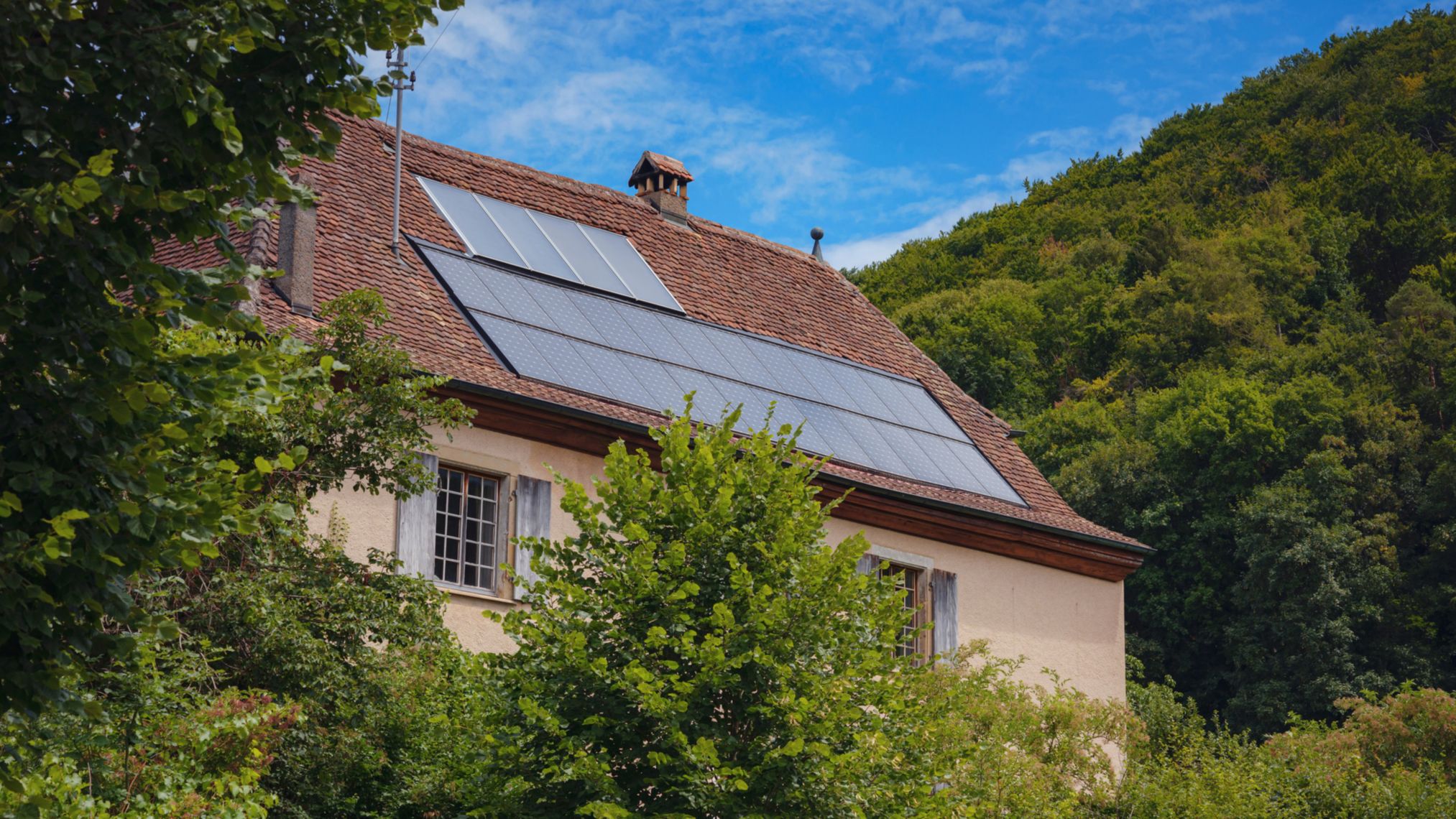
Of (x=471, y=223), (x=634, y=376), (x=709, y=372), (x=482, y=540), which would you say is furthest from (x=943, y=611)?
(x=471, y=223)

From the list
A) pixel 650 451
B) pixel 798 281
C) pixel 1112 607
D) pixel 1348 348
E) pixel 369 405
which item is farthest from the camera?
pixel 1348 348

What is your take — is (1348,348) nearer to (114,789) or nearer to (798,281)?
(798,281)

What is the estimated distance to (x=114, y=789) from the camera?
10352 mm

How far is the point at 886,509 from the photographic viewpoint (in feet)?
73.2

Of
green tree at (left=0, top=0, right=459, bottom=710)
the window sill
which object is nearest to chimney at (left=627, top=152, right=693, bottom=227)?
the window sill

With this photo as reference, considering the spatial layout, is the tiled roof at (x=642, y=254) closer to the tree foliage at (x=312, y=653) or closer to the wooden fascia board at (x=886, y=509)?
the wooden fascia board at (x=886, y=509)

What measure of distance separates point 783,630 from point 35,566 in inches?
249

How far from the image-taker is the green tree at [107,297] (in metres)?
6.46

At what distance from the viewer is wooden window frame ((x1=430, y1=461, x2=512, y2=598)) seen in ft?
60.6

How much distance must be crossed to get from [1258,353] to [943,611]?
3062cm

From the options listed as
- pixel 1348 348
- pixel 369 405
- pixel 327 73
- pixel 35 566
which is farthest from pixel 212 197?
pixel 1348 348

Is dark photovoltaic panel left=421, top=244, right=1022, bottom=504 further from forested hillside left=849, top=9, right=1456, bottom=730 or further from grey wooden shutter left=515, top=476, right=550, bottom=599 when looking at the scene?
forested hillside left=849, top=9, right=1456, bottom=730

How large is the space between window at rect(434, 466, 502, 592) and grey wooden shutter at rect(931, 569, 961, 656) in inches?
252

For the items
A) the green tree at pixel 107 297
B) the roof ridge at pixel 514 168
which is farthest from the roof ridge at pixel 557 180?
the green tree at pixel 107 297
